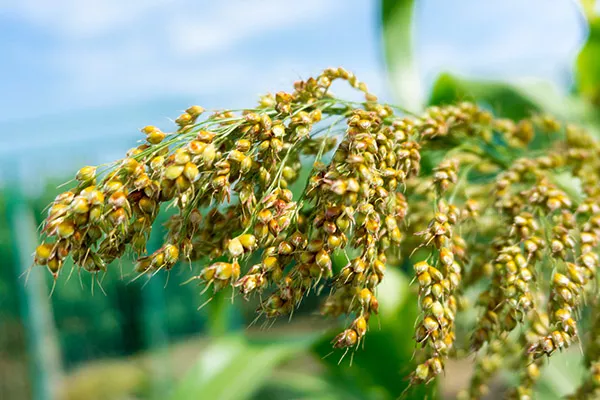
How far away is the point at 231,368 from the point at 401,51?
1379 mm

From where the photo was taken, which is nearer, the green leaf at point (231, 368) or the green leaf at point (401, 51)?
the green leaf at point (401, 51)

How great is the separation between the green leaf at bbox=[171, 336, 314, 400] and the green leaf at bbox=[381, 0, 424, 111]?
3.19 feet

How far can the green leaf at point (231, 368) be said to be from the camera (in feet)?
7.51

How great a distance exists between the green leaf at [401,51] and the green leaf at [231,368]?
97 cm

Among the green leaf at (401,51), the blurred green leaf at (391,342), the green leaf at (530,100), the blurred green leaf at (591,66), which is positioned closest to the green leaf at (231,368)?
the blurred green leaf at (391,342)

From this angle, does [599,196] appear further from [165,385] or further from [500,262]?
[165,385]

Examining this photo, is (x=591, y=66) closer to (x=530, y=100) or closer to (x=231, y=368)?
(x=530, y=100)

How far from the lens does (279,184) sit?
764mm

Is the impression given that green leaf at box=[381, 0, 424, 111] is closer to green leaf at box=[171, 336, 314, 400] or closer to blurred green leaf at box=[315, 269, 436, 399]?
blurred green leaf at box=[315, 269, 436, 399]

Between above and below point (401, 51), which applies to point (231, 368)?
below

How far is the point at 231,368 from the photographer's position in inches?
94.1

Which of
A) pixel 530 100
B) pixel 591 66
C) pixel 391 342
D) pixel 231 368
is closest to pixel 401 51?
pixel 530 100

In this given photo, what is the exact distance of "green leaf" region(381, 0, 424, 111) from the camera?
197cm

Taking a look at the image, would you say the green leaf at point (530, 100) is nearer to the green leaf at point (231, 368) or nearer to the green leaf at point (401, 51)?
the green leaf at point (401, 51)
